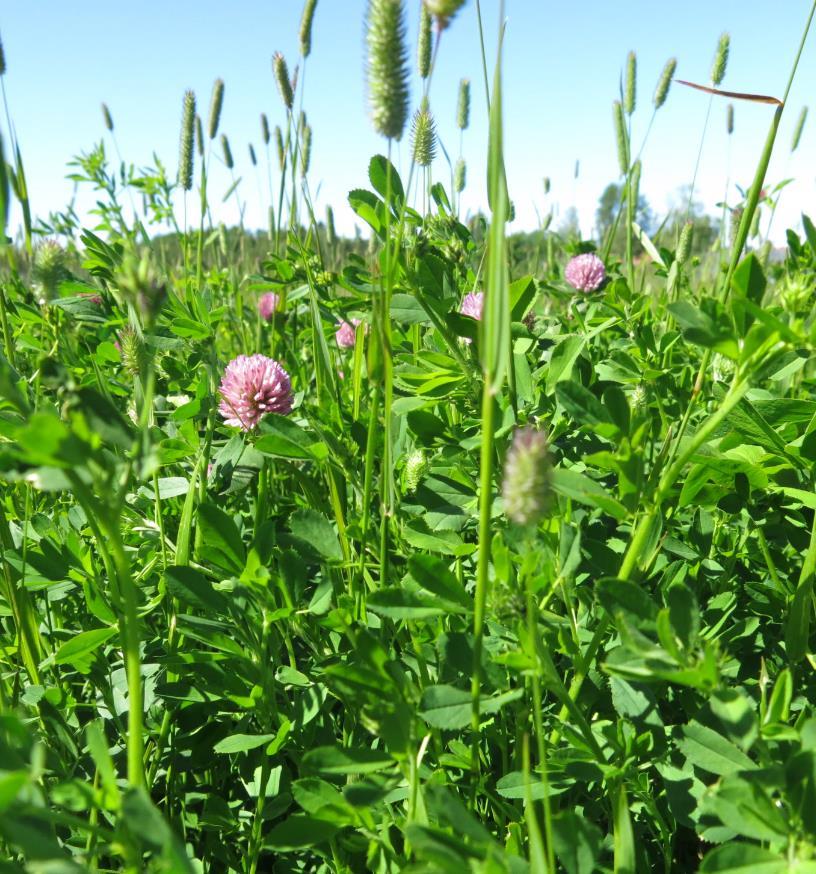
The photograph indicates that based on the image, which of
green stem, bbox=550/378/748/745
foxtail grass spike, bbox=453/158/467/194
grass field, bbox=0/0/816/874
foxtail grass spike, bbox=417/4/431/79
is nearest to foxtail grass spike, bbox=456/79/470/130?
foxtail grass spike, bbox=453/158/467/194

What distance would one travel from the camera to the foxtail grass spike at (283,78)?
3.76 feet

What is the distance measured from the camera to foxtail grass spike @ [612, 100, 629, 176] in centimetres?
151

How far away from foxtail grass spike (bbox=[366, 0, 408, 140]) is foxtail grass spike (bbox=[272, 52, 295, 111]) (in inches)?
23.5

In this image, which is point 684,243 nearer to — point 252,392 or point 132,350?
point 252,392

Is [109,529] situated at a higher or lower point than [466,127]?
lower

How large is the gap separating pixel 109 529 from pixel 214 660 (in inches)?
12.2

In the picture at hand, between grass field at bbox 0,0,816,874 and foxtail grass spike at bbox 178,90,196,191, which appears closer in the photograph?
grass field at bbox 0,0,816,874

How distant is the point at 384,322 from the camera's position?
25.3 inches

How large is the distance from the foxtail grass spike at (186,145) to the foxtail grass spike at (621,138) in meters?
0.83

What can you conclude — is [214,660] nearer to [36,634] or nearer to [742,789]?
[36,634]

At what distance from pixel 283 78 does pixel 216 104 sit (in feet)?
1.29

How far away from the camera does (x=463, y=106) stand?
143cm

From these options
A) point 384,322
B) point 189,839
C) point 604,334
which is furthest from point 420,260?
point 189,839

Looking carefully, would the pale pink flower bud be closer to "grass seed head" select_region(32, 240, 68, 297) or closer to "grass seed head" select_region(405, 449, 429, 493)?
"grass seed head" select_region(405, 449, 429, 493)
